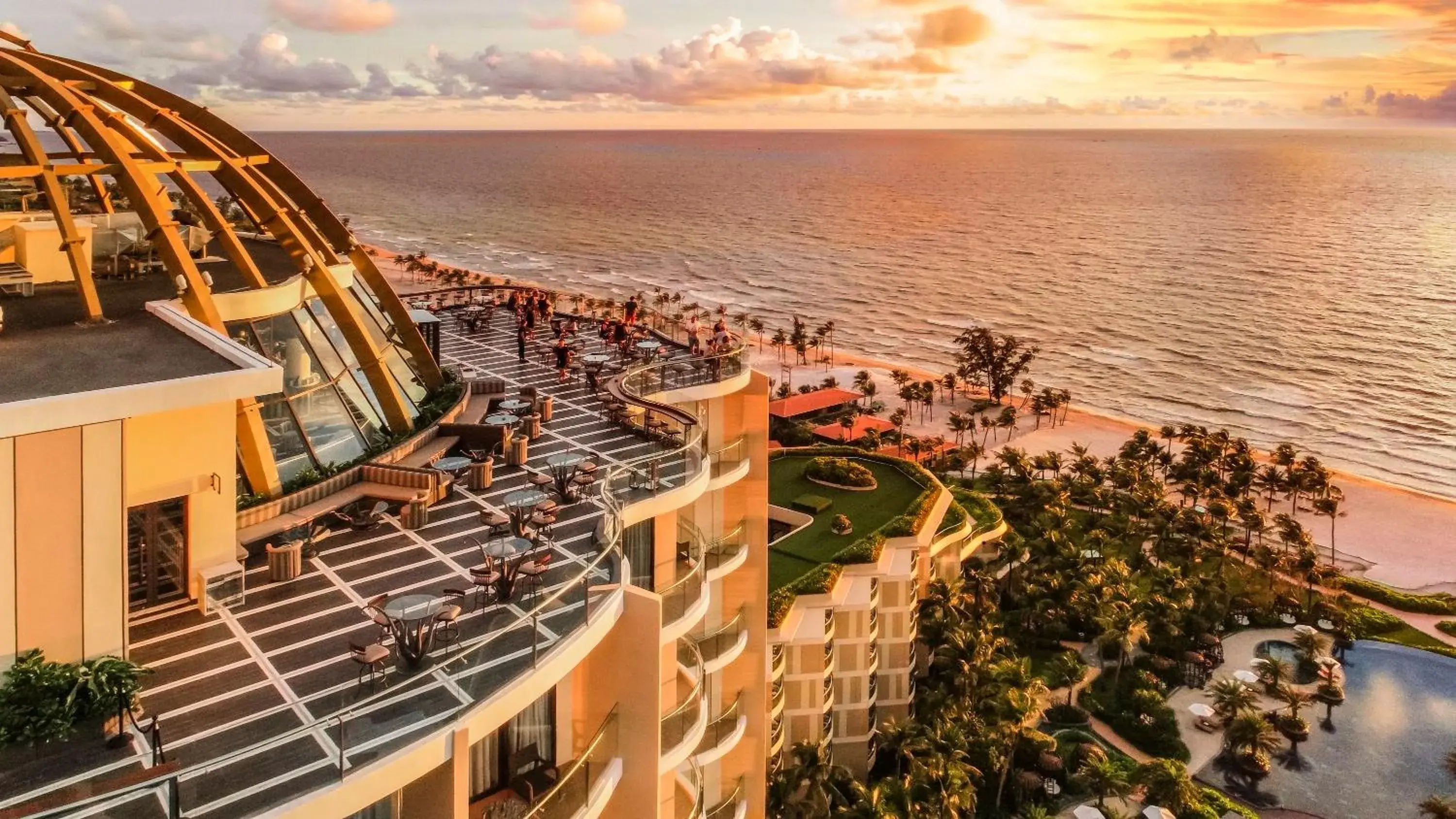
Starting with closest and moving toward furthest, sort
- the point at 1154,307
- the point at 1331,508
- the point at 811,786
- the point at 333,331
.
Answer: the point at 333,331 < the point at 811,786 < the point at 1331,508 < the point at 1154,307

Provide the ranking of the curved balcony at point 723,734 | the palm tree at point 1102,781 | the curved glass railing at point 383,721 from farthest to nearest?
the palm tree at point 1102,781 → the curved balcony at point 723,734 → the curved glass railing at point 383,721

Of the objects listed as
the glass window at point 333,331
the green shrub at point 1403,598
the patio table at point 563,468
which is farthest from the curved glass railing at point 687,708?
the green shrub at point 1403,598

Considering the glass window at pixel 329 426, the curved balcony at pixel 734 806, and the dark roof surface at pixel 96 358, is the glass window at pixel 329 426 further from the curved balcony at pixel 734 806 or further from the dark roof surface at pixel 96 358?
the curved balcony at pixel 734 806

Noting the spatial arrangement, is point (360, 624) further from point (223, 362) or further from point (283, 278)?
point (283, 278)

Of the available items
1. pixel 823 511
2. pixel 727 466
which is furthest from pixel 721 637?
pixel 823 511

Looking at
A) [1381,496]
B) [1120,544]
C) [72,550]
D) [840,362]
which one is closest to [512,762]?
[72,550]

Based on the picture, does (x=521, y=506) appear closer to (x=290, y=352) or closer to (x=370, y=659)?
(x=370, y=659)

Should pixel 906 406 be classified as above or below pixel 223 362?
below
